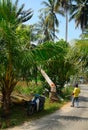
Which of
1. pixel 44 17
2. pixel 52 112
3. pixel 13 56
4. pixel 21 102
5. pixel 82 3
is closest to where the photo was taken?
pixel 13 56

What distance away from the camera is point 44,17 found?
66250 mm

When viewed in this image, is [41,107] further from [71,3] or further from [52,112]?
[71,3]

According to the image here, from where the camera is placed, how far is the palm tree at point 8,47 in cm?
1880

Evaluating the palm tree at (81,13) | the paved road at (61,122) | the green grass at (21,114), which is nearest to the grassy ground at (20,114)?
the green grass at (21,114)

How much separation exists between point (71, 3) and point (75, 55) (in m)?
45.8

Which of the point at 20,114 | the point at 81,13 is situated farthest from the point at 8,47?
the point at 81,13

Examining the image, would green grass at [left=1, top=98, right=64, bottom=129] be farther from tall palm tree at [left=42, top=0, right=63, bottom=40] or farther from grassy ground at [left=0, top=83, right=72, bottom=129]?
tall palm tree at [left=42, top=0, right=63, bottom=40]

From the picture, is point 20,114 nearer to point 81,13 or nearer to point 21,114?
point 21,114

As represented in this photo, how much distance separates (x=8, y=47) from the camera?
19219 millimetres

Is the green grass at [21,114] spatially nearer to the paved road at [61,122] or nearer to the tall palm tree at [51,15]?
the paved road at [61,122]

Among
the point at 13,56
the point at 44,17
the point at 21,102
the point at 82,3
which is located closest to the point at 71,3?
the point at 82,3

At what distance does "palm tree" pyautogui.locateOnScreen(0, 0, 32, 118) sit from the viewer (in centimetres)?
1880

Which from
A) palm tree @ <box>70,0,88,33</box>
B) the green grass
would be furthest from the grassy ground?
palm tree @ <box>70,0,88,33</box>

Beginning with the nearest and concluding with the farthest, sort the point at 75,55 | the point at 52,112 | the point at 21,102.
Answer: the point at 75,55 → the point at 52,112 → the point at 21,102
